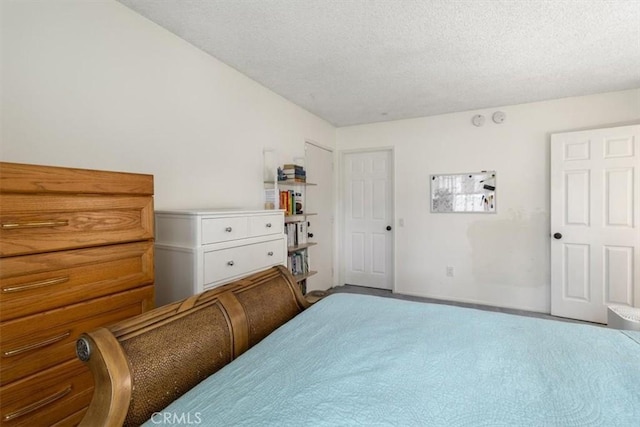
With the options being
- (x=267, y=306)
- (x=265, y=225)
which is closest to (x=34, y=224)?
(x=267, y=306)

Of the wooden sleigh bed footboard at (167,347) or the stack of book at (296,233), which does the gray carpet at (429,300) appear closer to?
the stack of book at (296,233)

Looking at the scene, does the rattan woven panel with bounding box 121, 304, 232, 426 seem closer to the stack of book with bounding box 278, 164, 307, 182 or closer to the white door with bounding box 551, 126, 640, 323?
the stack of book with bounding box 278, 164, 307, 182

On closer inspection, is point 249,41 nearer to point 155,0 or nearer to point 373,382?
point 155,0

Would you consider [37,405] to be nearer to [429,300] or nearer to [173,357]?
[173,357]

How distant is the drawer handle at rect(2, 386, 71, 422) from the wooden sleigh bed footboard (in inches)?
21.3

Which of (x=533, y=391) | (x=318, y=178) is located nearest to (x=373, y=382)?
(x=533, y=391)

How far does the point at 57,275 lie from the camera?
1.13 metres

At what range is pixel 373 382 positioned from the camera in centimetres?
93

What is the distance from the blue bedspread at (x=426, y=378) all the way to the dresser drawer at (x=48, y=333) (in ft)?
2.15

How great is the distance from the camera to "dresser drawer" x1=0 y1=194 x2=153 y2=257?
1.01 metres

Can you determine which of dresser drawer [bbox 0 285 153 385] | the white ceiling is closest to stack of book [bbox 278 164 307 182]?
the white ceiling

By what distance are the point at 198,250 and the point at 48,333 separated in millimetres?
747

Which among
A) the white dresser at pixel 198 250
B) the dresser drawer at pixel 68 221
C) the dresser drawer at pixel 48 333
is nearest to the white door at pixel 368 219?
the white dresser at pixel 198 250

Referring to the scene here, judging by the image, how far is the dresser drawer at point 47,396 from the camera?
1.01m
